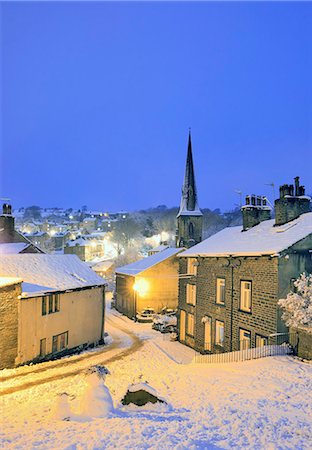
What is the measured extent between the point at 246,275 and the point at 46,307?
11.8 metres

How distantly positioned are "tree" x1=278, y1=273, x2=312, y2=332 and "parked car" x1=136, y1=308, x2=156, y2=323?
827 inches

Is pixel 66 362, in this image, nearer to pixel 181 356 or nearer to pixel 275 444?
pixel 181 356

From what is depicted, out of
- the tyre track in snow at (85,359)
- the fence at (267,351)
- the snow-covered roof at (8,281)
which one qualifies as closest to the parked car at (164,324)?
the tyre track in snow at (85,359)

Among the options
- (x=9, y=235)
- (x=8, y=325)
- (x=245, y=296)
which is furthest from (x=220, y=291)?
(x=9, y=235)

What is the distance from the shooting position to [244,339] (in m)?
19.8

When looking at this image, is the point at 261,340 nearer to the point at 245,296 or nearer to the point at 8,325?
the point at 245,296

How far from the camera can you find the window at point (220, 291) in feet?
73.6

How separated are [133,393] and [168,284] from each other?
27826 mm

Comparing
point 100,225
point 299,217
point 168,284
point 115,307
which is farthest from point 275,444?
point 100,225

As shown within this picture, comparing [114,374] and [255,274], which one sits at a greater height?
[255,274]

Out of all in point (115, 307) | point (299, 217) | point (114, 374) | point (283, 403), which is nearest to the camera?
point (283, 403)

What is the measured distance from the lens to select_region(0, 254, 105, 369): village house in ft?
62.2

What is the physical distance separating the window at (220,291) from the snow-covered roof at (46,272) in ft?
30.2

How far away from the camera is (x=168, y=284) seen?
128ft
